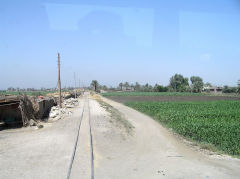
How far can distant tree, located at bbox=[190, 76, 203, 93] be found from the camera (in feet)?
360

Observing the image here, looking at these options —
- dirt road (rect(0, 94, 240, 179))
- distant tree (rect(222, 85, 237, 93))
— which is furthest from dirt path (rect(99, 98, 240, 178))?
distant tree (rect(222, 85, 237, 93))

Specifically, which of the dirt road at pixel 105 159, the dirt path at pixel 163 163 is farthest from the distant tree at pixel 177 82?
the dirt path at pixel 163 163

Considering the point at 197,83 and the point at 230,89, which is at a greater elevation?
the point at 197,83

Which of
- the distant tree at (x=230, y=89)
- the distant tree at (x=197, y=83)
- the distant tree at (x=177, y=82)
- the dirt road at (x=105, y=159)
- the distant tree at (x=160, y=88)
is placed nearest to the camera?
the dirt road at (x=105, y=159)

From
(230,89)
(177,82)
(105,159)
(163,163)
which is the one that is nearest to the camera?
(163,163)

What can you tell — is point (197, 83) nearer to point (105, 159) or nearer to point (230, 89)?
point (230, 89)

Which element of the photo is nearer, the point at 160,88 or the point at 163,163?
the point at 163,163

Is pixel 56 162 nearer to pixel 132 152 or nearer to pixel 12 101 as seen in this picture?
pixel 132 152

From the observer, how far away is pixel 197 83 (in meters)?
117

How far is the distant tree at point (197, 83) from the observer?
360 feet

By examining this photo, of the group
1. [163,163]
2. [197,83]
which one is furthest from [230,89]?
[163,163]

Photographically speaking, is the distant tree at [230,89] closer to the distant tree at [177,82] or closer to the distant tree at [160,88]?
the distant tree at [177,82]

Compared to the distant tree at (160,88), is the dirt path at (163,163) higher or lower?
lower

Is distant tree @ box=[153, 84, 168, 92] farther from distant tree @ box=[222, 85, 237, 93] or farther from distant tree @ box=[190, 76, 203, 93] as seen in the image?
distant tree @ box=[222, 85, 237, 93]
